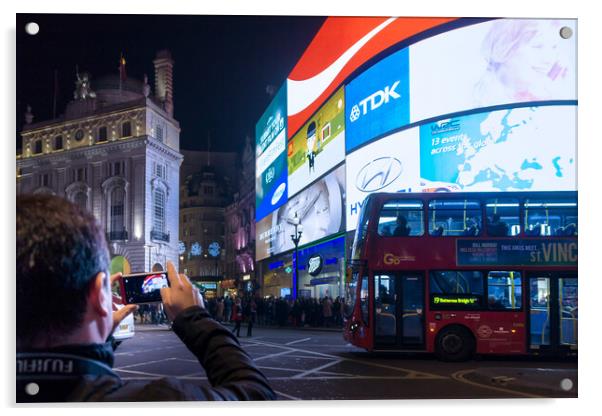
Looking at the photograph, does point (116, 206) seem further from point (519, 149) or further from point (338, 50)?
point (519, 149)

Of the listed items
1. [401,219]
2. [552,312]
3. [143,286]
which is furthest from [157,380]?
[552,312]

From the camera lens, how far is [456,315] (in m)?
6.86

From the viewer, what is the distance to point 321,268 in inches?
249

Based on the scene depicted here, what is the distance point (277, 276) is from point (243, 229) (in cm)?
56

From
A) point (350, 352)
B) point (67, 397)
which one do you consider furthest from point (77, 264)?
point (350, 352)

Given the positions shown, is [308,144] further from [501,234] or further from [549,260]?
[549,260]

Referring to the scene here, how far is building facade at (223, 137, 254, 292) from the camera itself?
602cm

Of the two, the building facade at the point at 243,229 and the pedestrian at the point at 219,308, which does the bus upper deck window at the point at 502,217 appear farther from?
the pedestrian at the point at 219,308

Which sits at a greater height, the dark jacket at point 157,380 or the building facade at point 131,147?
the building facade at point 131,147

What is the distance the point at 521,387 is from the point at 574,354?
711 millimetres

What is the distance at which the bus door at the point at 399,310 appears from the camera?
21.9 feet

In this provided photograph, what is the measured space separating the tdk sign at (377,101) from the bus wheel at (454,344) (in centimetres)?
214

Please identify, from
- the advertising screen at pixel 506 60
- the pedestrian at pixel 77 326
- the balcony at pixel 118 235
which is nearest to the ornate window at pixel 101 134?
the balcony at pixel 118 235

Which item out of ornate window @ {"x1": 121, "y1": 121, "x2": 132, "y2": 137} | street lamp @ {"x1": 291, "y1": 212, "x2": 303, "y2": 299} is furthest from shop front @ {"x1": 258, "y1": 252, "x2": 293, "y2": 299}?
ornate window @ {"x1": 121, "y1": 121, "x2": 132, "y2": 137}
